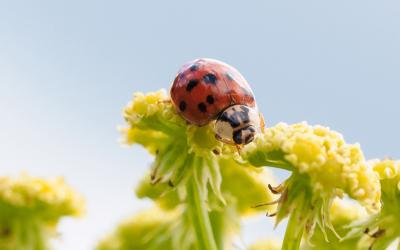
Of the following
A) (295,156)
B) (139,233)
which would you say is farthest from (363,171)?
(139,233)

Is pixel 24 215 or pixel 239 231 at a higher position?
pixel 24 215

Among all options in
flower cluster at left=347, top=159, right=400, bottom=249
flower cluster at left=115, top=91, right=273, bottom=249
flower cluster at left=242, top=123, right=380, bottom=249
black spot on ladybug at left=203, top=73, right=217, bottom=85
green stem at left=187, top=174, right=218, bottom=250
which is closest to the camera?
flower cluster at left=242, top=123, right=380, bottom=249

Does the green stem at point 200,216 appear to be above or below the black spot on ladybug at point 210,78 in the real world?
below

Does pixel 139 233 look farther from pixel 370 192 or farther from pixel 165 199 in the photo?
pixel 370 192

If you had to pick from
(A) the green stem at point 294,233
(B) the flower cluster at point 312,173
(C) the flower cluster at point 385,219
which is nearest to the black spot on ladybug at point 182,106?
(B) the flower cluster at point 312,173

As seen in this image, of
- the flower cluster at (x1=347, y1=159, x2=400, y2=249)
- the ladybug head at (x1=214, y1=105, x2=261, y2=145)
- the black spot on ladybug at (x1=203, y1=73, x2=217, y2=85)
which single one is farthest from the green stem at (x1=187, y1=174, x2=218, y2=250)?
the flower cluster at (x1=347, y1=159, x2=400, y2=249)

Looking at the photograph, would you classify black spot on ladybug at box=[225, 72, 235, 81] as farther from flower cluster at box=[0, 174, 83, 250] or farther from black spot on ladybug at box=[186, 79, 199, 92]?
flower cluster at box=[0, 174, 83, 250]

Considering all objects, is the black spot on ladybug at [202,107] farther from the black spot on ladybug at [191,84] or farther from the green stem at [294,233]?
the green stem at [294,233]

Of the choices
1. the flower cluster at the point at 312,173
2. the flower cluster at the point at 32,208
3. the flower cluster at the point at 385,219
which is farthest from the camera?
the flower cluster at the point at 32,208
